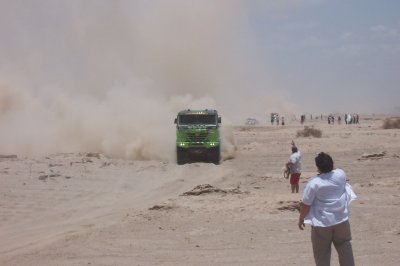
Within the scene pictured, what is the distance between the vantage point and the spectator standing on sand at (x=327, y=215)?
594cm

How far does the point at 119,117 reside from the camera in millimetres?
34031

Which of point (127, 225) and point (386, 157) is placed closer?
point (127, 225)

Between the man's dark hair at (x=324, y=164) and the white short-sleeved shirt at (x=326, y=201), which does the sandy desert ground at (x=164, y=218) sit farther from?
the man's dark hair at (x=324, y=164)

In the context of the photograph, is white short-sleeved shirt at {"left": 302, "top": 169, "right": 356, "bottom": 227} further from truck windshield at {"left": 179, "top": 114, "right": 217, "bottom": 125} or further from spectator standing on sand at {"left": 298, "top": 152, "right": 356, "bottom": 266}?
truck windshield at {"left": 179, "top": 114, "right": 217, "bottom": 125}

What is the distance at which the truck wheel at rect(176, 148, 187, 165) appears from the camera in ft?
85.6

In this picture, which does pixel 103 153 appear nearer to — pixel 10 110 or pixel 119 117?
pixel 119 117

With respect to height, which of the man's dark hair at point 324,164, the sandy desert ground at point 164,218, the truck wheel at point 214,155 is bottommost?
Result: the sandy desert ground at point 164,218

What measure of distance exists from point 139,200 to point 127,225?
4460 mm

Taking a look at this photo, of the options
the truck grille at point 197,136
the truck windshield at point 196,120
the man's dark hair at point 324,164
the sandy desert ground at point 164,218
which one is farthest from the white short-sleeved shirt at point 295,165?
the truck windshield at point 196,120

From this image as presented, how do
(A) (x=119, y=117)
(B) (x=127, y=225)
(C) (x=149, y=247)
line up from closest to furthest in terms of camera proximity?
1. (C) (x=149, y=247)
2. (B) (x=127, y=225)
3. (A) (x=119, y=117)

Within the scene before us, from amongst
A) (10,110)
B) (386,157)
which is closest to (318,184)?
(386,157)

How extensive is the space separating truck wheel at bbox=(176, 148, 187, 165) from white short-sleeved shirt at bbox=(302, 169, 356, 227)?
66.0 feet

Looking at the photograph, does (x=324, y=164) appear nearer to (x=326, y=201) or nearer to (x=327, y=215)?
(x=326, y=201)

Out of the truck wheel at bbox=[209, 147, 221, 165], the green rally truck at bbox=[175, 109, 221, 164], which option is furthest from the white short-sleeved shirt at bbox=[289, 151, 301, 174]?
the truck wheel at bbox=[209, 147, 221, 165]
